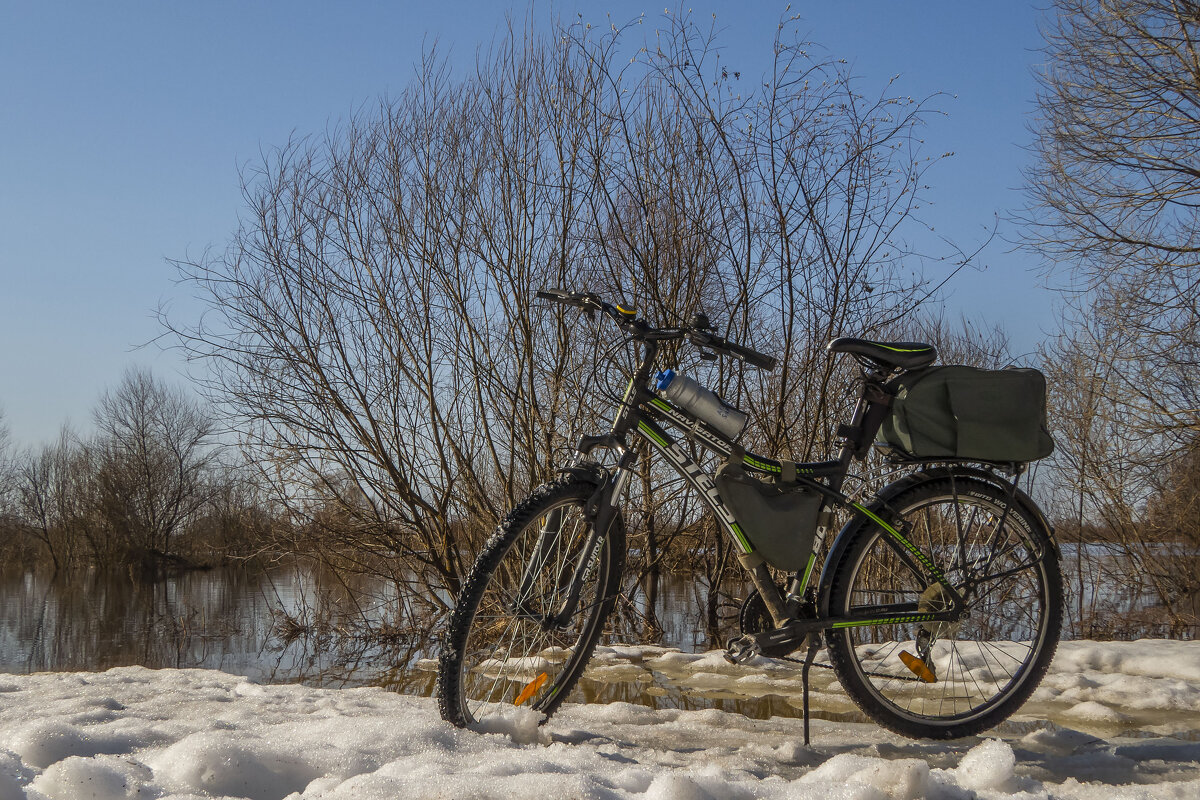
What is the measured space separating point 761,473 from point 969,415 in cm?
66


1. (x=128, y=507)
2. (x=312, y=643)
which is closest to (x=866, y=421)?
(x=312, y=643)

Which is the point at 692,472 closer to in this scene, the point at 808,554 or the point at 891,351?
the point at 808,554

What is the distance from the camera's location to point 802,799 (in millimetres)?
1845

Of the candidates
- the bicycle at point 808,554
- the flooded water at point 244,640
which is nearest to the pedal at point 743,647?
the bicycle at point 808,554

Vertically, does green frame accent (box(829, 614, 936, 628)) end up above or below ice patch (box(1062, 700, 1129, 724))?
above

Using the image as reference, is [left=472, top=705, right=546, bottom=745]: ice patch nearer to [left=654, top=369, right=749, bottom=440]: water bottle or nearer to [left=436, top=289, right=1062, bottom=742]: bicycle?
[left=436, top=289, right=1062, bottom=742]: bicycle

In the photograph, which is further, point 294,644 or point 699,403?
point 294,644

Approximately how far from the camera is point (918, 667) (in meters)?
2.66

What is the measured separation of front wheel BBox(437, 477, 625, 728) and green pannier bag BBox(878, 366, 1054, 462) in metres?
0.97

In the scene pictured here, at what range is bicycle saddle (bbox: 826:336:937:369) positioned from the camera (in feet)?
8.57

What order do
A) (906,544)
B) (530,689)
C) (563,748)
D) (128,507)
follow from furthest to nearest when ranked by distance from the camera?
(128,507) → (906,544) → (530,689) → (563,748)

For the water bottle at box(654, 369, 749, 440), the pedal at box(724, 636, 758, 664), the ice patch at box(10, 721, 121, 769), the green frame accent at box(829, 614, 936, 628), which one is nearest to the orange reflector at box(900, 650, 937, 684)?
the green frame accent at box(829, 614, 936, 628)

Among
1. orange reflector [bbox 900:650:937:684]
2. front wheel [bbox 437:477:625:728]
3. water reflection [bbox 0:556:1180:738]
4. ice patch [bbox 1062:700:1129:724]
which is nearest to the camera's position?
front wheel [bbox 437:477:625:728]

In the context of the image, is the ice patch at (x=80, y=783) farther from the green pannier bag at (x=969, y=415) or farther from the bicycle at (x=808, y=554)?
the green pannier bag at (x=969, y=415)
